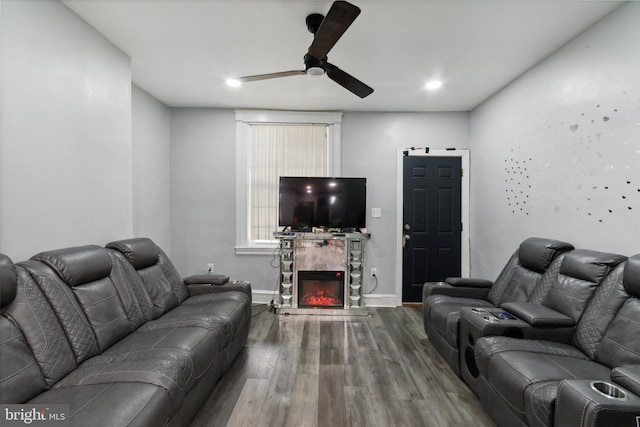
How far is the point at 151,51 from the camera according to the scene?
2.53 m

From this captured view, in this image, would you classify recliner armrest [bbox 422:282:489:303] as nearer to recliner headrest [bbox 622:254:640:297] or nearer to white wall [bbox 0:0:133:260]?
recliner headrest [bbox 622:254:640:297]

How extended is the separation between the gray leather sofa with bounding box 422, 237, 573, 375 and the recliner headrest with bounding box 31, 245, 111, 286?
2632mm

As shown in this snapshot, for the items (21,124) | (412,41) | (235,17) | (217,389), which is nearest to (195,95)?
(235,17)

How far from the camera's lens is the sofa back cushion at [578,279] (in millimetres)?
1878

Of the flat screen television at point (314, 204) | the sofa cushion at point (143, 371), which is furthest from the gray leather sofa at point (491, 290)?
the sofa cushion at point (143, 371)

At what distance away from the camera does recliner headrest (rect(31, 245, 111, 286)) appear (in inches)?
65.6

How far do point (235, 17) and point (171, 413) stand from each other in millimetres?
2520

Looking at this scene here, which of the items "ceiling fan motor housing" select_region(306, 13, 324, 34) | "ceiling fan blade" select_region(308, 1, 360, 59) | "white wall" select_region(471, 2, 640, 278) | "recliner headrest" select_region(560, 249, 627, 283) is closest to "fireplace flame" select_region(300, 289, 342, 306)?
"white wall" select_region(471, 2, 640, 278)

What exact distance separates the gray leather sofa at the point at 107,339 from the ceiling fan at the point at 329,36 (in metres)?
1.85

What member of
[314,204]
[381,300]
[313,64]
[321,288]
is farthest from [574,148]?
[321,288]

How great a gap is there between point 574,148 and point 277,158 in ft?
10.6

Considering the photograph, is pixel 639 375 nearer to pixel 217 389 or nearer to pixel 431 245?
pixel 217 389

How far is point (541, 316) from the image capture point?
6.14 ft

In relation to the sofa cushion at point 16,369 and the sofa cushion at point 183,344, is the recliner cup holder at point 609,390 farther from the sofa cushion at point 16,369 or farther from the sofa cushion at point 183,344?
the sofa cushion at point 16,369
